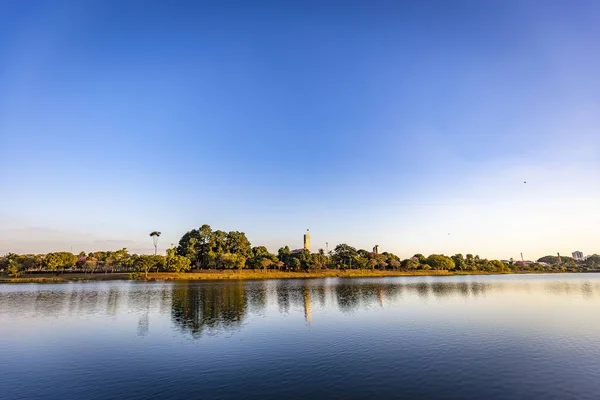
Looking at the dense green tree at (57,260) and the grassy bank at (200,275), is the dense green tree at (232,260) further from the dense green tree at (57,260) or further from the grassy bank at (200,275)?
the dense green tree at (57,260)

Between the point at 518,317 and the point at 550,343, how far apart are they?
18.0m

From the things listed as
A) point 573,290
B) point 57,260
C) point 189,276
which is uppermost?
point 57,260

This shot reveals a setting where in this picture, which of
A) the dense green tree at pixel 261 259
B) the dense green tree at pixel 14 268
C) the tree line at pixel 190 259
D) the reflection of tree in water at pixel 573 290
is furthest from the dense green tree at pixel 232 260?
the reflection of tree in water at pixel 573 290

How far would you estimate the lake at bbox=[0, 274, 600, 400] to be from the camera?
2305 centimetres

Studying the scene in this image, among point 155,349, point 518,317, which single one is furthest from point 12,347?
point 518,317

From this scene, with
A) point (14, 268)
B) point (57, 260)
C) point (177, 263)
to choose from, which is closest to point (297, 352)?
point (177, 263)

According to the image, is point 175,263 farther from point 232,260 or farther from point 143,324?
point 143,324

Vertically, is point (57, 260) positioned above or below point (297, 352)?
above

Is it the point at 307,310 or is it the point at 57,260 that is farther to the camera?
the point at 57,260

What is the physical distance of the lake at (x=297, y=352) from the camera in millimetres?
23047

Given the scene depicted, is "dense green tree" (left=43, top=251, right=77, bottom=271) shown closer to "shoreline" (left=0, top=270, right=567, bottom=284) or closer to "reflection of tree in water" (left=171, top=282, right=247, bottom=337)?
"shoreline" (left=0, top=270, right=567, bottom=284)

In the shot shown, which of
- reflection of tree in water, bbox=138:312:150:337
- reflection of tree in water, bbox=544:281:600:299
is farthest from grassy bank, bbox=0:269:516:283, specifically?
reflection of tree in water, bbox=138:312:150:337

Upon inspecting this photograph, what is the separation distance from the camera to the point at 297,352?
106 ft

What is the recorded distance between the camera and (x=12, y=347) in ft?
114
